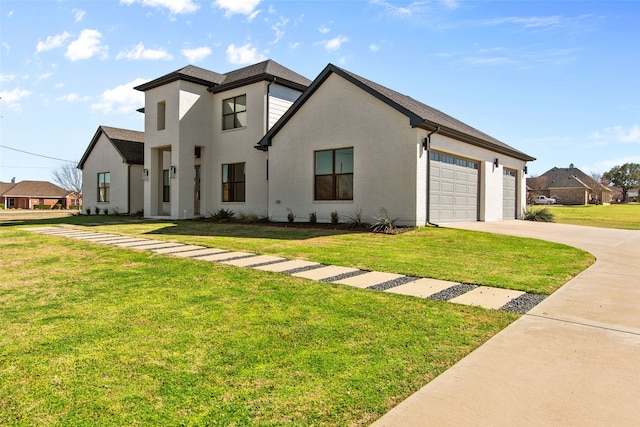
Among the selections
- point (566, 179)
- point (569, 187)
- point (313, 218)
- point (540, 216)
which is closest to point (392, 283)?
point (313, 218)

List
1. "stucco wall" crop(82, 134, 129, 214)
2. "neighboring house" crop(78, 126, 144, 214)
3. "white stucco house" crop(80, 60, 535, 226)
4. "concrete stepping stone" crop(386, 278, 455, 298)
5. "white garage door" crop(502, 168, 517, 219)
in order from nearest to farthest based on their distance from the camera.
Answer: "concrete stepping stone" crop(386, 278, 455, 298) < "white stucco house" crop(80, 60, 535, 226) < "white garage door" crop(502, 168, 517, 219) < "neighboring house" crop(78, 126, 144, 214) < "stucco wall" crop(82, 134, 129, 214)

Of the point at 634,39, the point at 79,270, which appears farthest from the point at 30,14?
the point at 634,39

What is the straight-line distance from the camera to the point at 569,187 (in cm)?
6394

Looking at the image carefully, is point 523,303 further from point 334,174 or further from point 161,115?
point 161,115

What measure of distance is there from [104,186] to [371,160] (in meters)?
19.9

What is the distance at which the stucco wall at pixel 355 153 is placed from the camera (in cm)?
1284

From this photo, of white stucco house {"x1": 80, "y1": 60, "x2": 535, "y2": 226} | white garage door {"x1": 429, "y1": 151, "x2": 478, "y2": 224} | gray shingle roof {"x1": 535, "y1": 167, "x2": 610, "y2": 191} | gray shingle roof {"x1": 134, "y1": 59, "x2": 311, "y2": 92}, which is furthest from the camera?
gray shingle roof {"x1": 535, "y1": 167, "x2": 610, "y2": 191}

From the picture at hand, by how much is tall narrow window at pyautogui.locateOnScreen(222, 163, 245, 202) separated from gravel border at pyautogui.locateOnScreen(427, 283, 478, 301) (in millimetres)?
14399

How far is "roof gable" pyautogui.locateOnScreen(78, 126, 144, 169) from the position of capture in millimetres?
23328

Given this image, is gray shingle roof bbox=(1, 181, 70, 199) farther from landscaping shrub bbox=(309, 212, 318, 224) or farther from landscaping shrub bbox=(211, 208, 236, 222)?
landscaping shrub bbox=(309, 212, 318, 224)

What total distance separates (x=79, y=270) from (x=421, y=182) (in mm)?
10026

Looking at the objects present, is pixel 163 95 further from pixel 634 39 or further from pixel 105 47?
pixel 634 39

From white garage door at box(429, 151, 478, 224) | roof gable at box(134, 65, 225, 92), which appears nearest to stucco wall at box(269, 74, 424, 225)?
white garage door at box(429, 151, 478, 224)

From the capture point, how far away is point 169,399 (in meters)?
2.29
